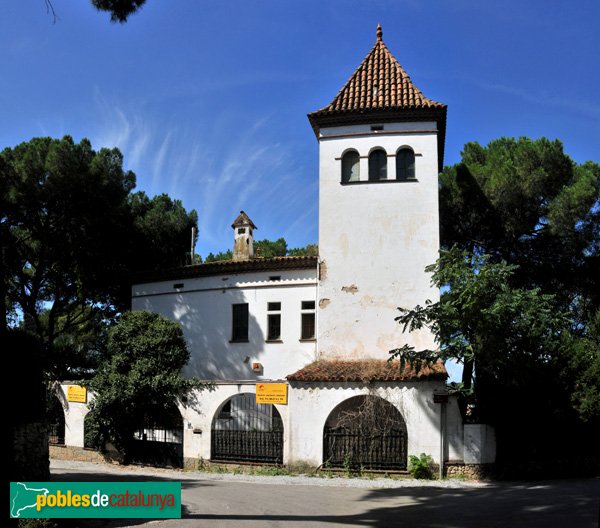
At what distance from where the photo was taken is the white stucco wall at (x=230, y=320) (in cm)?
2259

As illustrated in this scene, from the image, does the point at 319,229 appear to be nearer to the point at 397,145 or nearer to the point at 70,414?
the point at 397,145

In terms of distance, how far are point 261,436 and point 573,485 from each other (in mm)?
8499

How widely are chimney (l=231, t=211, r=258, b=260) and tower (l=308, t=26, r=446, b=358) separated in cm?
508

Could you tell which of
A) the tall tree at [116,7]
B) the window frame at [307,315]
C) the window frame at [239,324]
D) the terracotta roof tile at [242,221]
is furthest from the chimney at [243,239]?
the tall tree at [116,7]

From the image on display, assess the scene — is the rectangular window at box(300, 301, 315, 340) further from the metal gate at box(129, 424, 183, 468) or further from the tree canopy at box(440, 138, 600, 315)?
the tree canopy at box(440, 138, 600, 315)

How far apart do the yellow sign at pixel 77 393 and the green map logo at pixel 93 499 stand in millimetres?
11891

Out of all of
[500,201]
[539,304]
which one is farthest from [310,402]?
[500,201]

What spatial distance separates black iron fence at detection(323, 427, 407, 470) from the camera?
17.6 metres

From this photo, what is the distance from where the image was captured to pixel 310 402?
18.4 m

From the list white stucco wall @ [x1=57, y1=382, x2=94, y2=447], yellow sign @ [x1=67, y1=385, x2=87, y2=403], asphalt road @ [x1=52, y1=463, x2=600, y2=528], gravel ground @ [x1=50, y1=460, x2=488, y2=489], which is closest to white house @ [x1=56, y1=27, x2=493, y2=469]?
gravel ground @ [x1=50, y1=460, x2=488, y2=489]

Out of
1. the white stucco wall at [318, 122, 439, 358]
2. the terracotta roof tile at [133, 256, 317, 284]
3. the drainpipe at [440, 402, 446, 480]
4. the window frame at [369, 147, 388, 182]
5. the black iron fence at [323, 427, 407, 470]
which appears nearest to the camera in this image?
the drainpipe at [440, 402, 446, 480]

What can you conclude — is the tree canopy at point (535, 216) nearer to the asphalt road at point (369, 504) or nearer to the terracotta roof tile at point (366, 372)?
the terracotta roof tile at point (366, 372)

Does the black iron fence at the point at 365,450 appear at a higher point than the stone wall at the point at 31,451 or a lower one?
lower

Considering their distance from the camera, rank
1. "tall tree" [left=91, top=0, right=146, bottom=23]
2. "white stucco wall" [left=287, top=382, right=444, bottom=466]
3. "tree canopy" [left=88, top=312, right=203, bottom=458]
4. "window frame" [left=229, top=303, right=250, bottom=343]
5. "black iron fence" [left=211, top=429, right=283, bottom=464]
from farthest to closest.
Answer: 1. "window frame" [left=229, top=303, right=250, bottom=343]
2. "tree canopy" [left=88, top=312, right=203, bottom=458]
3. "black iron fence" [left=211, top=429, right=283, bottom=464]
4. "white stucco wall" [left=287, top=382, right=444, bottom=466]
5. "tall tree" [left=91, top=0, right=146, bottom=23]
